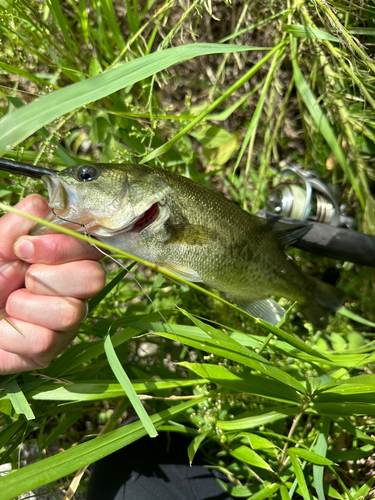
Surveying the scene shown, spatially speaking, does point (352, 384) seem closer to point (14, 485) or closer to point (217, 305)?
point (217, 305)

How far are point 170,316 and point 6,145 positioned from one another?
5.36 feet

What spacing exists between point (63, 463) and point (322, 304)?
5.49 feet

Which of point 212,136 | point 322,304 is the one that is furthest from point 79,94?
point 322,304

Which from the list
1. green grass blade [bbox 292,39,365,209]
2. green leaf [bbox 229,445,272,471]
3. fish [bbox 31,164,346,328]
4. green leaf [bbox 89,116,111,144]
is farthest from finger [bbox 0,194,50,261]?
green grass blade [bbox 292,39,365,209]

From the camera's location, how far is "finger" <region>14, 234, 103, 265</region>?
158cm

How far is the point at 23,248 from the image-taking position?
158 centimetres

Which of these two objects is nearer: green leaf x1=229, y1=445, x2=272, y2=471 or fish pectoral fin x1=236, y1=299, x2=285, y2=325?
green leaf x1=229, y1=445, x2=272, y2=471

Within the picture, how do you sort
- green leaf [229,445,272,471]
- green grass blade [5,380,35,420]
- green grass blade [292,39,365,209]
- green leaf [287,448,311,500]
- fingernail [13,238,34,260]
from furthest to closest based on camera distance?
green grass blade [292,39,365,209] < green leaf [229,445,272,471] < green leaf [287,448,311,500] < green grass blade [5,380,35,420] < fingernail [13,238,34,260]

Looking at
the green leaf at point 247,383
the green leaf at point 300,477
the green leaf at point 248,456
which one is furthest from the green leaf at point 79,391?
the green leaf at point 300,477

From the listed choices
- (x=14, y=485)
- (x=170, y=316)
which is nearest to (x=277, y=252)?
(x=170, y=316)

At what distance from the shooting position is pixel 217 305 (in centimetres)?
269

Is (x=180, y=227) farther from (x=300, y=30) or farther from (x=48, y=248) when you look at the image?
(x=300, y=30)

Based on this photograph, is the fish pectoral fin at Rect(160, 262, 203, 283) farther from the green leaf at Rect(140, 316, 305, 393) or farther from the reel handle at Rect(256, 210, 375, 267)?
the reel handle at Rect(256, 210, 375, 267)

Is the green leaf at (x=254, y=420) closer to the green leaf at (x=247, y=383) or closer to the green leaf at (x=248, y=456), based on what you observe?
the green leaf at (x=248, y=456)
